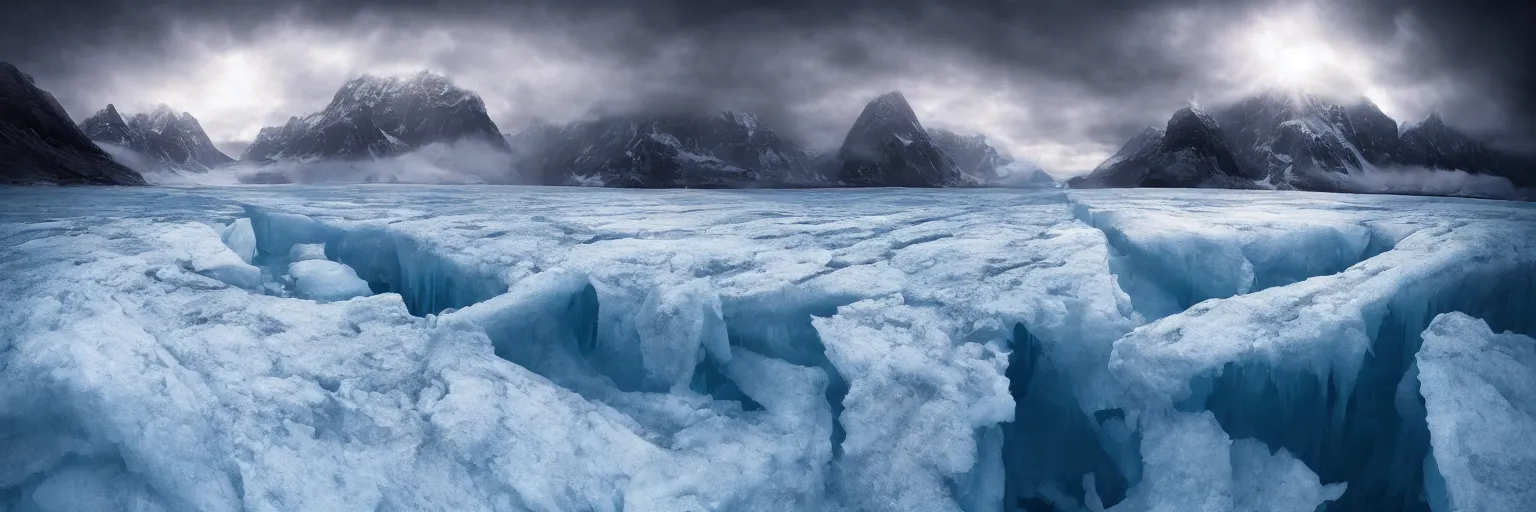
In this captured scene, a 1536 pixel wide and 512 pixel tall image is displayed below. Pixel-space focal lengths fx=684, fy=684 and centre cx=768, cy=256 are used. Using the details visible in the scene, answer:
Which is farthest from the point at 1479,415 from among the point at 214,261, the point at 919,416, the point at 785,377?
the point at 214,261

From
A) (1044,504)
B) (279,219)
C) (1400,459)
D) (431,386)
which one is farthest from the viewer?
(279,219)

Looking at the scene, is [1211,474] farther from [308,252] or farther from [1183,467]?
[308,252]

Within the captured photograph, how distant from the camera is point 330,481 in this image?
4352 mm

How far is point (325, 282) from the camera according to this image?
8.18 meters

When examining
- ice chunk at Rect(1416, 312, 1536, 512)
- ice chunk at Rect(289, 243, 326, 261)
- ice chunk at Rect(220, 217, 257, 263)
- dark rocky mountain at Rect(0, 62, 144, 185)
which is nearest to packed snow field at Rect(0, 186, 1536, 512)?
ice chunk at Rect(1416, 312, 1536, 512)

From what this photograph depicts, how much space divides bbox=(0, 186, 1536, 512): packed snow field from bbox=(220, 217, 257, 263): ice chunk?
4.37 ft

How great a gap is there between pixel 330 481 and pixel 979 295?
571 cm

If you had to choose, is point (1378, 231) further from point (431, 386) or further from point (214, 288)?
point (214, 288)

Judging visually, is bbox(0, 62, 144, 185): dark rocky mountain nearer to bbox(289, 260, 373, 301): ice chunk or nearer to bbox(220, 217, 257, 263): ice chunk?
bbox(220, 217, 257, 263): ice chunk

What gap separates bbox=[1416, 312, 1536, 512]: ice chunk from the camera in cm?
441

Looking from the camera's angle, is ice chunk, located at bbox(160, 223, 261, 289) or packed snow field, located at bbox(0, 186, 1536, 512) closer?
packed snow field, located at bbox(0, 186, 1536, 512)

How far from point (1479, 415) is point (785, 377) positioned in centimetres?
514

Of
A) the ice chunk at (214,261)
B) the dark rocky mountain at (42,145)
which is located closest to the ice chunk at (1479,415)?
the ice chunk at (214,261)

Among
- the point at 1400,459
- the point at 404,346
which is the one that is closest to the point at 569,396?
the point at 404,346
